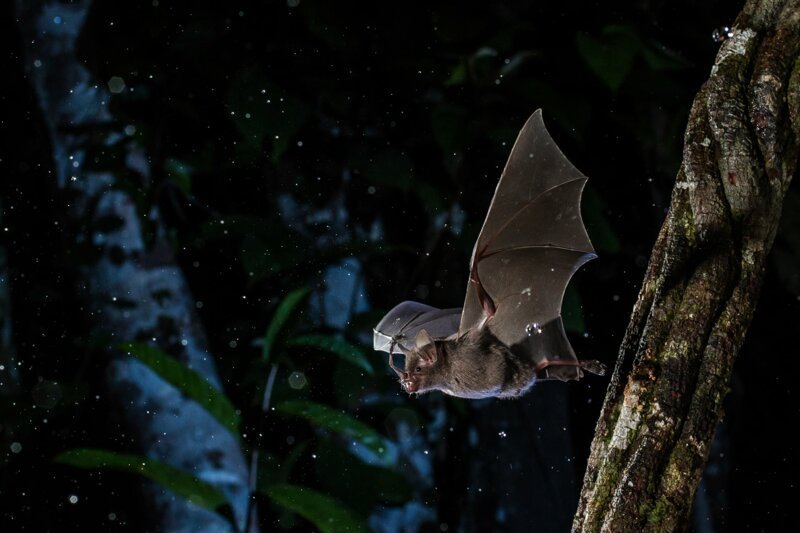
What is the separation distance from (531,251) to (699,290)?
28 cm

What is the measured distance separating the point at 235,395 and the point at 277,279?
0.78 feet

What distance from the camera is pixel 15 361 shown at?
5.92 ft

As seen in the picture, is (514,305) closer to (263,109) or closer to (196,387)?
(196,387)

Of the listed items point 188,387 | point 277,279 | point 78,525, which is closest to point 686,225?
point 188,387

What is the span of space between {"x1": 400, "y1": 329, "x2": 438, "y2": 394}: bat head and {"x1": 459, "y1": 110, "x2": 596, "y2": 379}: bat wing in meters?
0.03

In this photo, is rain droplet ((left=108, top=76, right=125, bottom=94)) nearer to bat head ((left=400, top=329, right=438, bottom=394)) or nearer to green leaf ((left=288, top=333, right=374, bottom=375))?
green leaf ((left=288, top=333, right=374, bottom=375))

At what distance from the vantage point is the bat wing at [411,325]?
748mm

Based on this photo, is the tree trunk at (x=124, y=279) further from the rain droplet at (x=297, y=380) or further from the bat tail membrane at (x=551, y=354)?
the bat tail membrane at (x=551, y=354)

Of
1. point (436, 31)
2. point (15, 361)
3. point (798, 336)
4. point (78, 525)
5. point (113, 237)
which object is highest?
point (436, 31)

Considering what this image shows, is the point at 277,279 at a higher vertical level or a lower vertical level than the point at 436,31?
lower

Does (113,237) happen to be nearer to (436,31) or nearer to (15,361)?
(15,361)

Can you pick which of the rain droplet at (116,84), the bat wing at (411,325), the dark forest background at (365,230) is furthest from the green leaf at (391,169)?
the bat wing at (411,325)

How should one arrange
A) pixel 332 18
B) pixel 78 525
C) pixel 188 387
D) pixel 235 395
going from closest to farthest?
1. pixel 188 387
2. pixel 332 18
3. pixel 235 395
4. pixel 78 525

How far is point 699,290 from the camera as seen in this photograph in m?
0.52
